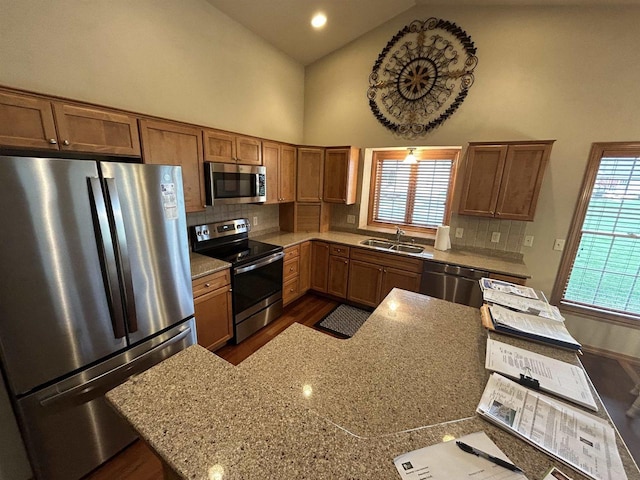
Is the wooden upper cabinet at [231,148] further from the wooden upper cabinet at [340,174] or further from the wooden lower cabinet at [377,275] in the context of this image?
the wooden lower cabinet at [377,275]

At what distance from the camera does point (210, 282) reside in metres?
2.20

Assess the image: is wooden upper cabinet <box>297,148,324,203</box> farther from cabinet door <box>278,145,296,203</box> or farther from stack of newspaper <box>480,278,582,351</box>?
stack of newspaper <box>480,278,582,351</box>

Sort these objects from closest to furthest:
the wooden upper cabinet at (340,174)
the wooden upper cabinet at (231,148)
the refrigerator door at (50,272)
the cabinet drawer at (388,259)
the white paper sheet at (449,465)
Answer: the white paper sheet at (449,465) < the refrigerator door at (50,272) < the wooden upper cabinet at (231,148) < the cabinet drawer at (388,259) < the wooden upper cabinet at (340,174)

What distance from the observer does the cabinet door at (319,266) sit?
3.51 m

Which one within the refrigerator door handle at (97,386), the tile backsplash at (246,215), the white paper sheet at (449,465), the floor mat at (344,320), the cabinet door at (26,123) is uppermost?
the cabinet door at (26,123)

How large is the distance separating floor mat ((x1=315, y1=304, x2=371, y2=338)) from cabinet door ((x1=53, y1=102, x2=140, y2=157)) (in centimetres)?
248

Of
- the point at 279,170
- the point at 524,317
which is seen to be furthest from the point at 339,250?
the point at 524,317

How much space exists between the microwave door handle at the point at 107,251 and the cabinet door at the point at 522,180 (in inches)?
127

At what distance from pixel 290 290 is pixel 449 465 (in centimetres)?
276

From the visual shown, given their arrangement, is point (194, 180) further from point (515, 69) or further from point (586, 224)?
point (586, 224)

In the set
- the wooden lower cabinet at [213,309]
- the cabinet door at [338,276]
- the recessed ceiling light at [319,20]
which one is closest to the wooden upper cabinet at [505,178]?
the cabinet door at [338,276]

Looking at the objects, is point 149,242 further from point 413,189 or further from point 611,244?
point 611,244

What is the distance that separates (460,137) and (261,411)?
3.26 m

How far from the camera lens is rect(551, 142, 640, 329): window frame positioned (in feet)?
7.74
